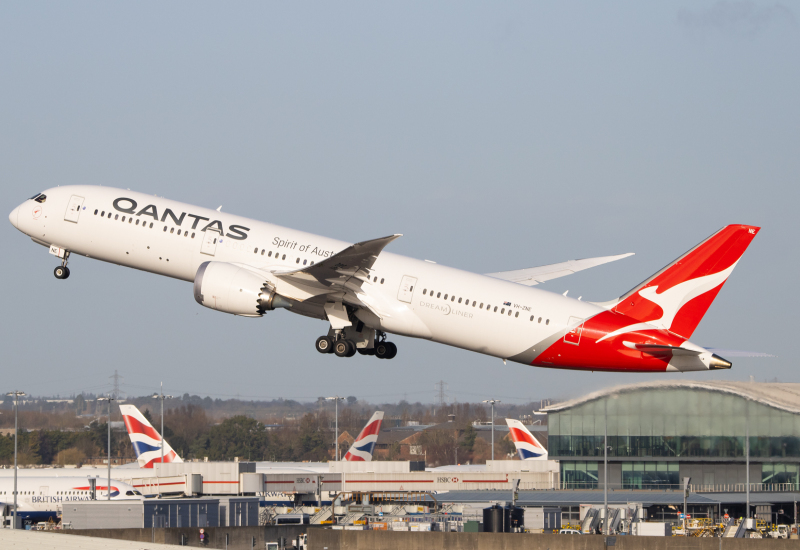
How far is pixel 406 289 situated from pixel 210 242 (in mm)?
9266

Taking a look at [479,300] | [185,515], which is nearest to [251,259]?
[479,300]

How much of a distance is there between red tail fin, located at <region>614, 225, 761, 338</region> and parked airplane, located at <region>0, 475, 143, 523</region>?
1664 inches

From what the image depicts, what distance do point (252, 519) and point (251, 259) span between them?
77.3 feet

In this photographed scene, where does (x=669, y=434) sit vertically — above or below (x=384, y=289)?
below

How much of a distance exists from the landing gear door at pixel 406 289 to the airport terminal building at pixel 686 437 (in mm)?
22169

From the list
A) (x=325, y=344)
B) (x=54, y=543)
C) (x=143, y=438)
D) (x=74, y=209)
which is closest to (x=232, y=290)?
(x=325, y=344)

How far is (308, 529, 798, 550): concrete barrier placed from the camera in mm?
49656

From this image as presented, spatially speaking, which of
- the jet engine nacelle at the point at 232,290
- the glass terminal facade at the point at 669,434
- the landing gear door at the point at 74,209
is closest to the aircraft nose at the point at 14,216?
the landing gear door at the point at 74,209

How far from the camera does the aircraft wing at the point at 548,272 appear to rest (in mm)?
55688

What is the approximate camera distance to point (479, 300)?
157 feet

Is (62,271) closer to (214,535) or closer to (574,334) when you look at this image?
(214,535)

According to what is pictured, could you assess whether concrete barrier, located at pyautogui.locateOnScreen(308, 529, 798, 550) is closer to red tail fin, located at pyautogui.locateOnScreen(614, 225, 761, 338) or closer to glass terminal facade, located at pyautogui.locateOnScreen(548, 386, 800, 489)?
red tail fin, located at pyautogui.locateOnScreen(614, 225, 761, 338)

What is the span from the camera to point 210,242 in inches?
1994

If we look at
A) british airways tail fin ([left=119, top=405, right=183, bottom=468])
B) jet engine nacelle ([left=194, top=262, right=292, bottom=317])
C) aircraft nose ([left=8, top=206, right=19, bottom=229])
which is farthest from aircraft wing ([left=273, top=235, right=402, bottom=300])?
british airways tail fin ([left=119, top=405, right=183, bottom=468])
